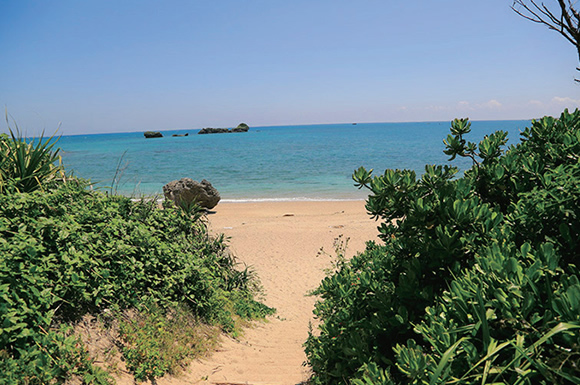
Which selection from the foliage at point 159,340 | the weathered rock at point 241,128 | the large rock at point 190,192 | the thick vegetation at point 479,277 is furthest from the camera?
the weathered rock at point 241,128

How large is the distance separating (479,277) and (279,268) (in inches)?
355

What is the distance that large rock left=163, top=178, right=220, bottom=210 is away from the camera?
17.7m

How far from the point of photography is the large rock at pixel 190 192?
17678 millimetres

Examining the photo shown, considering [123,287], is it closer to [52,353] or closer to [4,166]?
[52,353]

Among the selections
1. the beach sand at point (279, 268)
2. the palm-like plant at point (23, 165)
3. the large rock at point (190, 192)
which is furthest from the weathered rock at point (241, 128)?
the palm-like plant at point (23, 165)

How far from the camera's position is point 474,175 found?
2.83 meters

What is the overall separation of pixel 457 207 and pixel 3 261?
3.82 metres

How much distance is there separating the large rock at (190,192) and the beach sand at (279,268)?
825 millimetres

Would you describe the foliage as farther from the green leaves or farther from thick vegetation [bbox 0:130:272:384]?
the green leaves

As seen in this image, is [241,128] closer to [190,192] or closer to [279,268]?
[190,192]

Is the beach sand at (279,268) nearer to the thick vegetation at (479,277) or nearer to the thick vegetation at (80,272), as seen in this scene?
the thick vegetation at (80,272)

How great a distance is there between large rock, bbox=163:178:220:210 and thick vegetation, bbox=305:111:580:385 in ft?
49.5

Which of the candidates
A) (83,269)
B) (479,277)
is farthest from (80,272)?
(479,277)

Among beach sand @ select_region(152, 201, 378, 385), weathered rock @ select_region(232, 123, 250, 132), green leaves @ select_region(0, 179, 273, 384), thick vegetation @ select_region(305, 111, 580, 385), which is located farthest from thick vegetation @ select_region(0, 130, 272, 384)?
weathered rock @ select_region(232, 123, 250, 132)
